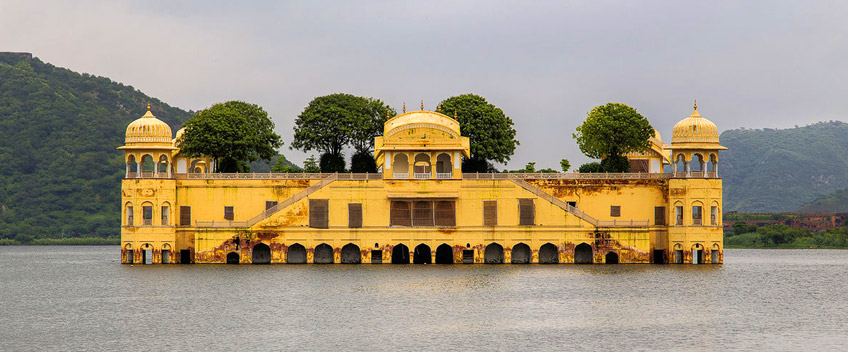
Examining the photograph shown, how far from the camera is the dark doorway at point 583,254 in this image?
263ft

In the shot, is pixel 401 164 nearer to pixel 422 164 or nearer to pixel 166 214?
pixel 422 164

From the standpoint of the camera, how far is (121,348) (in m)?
44.0

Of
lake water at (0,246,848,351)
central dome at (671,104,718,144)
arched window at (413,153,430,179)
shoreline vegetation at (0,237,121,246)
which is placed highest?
central dome at (671,104,718,144)

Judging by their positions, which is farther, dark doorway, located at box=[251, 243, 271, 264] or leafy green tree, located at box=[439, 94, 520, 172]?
leafy green tree, located at box=[439, 94, 520, 172]

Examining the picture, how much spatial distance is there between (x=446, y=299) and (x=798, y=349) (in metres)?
19.1

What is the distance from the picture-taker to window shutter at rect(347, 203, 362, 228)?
78.8 metres

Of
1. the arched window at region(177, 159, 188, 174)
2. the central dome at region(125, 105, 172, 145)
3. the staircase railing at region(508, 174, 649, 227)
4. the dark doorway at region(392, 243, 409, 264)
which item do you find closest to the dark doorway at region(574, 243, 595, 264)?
the staircase railing at region(508, 174, 649, 227)

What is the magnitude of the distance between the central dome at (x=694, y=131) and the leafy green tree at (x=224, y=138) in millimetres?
30253

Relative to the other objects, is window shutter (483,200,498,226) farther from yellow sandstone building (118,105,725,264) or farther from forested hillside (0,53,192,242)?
forested hillside (0,53,192,242)

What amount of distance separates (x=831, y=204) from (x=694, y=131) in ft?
351

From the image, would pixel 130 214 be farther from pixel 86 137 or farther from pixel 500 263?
pixel 86 137

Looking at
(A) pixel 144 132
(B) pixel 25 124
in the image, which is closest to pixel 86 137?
(B) pixel 25 124

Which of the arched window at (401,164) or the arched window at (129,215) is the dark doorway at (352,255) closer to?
the arched window at (401,164)

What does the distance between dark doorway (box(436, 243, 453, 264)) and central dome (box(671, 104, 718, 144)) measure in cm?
1681
